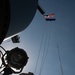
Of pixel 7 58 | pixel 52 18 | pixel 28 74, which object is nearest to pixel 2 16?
pixel 7 58

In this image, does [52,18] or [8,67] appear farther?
[52,18]

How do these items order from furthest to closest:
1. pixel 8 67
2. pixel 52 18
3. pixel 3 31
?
pixel 52 18, pixel 8 67, pixel 3 31

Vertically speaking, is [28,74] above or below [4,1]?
below

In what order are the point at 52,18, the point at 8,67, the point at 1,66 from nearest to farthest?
the point at 8,67
the point at 1,66
the point at 52,18

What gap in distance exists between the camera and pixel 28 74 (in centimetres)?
187

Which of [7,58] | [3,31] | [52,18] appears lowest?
[7,58]

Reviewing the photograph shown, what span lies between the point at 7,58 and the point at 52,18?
17.4m

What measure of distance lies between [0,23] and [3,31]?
108mm

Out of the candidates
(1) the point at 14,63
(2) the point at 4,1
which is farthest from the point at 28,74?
(2) the point at 4,1

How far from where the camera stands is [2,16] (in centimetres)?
171

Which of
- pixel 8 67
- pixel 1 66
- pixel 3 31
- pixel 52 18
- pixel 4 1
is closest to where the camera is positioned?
pixel 4 1

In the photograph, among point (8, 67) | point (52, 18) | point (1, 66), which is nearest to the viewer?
point (8, 67)

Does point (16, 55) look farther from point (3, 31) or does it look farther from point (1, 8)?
point (1, 8)

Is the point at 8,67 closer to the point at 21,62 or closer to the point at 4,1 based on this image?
the point at 21,62
